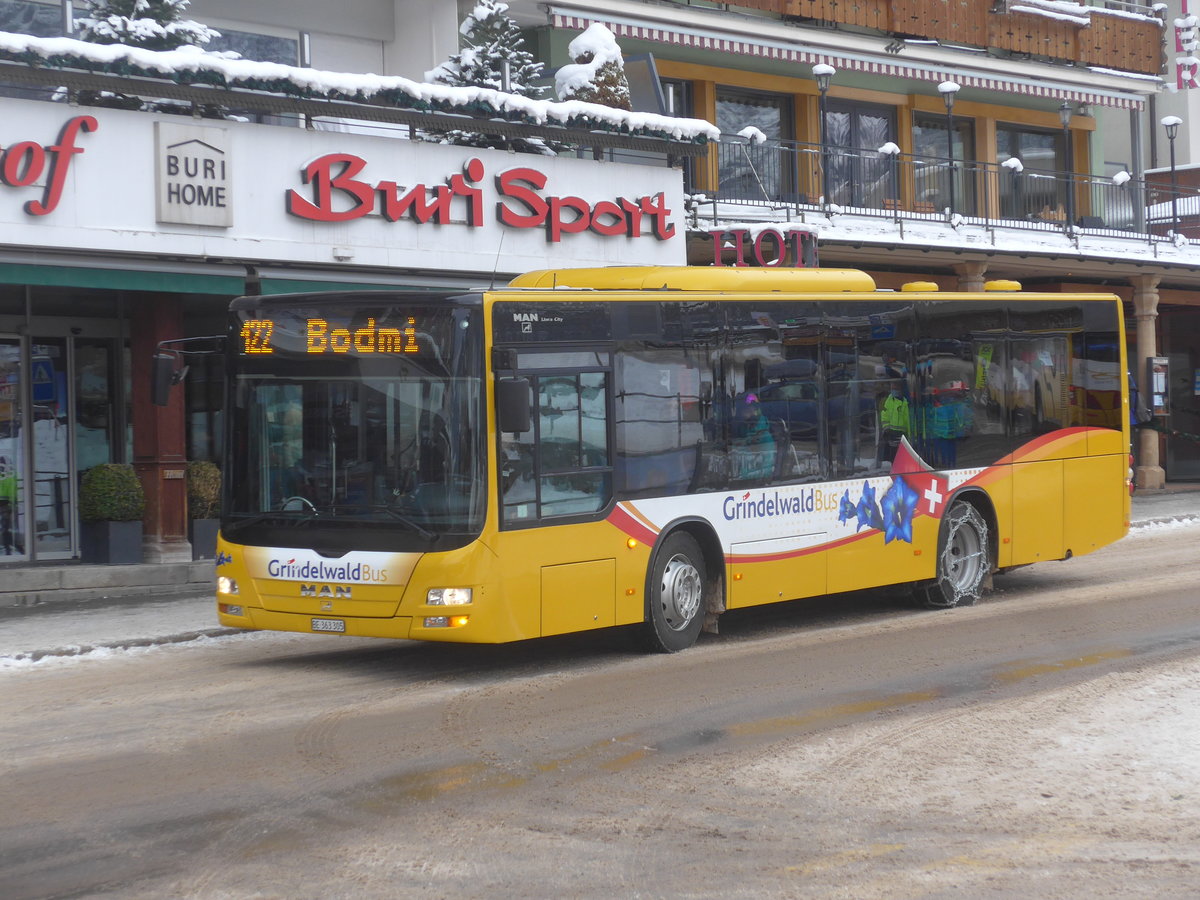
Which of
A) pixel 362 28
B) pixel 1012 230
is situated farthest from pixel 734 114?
pixel 362 28

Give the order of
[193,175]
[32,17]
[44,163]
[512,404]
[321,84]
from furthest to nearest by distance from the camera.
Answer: [32,17], [321,84], [193,175], [44,163], [512,404]

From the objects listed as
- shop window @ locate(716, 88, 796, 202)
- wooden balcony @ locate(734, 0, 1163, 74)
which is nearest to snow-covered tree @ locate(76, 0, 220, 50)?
shop window @ locate(716, 88, 796, 202)

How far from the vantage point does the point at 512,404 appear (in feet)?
33.8

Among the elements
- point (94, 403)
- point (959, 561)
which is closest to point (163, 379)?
point (959, 561)

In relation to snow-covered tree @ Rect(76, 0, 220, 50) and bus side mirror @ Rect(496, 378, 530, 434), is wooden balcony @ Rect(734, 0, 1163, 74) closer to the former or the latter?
snow-covered tree @ Rect(76, 0, 220, 50)

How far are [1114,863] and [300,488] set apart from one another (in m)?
6.29

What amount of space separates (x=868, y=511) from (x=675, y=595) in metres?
2.47

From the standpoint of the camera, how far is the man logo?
418 inches

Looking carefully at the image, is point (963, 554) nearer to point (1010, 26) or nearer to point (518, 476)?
point (518, 476)

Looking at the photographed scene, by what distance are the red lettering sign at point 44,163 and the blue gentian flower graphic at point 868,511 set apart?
844 centimetres

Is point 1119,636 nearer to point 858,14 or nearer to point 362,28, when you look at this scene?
point 362,28

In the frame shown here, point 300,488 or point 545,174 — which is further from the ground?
point 545,174

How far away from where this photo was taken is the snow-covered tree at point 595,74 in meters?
20.8

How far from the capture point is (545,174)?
19.8 metres
